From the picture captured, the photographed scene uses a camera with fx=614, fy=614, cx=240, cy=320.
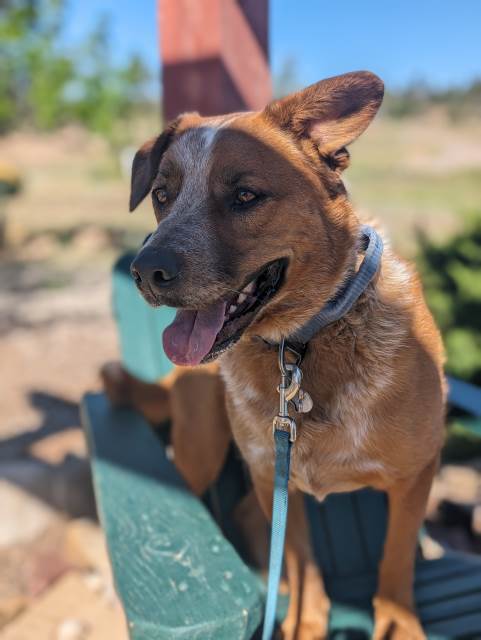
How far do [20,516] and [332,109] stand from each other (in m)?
2.63

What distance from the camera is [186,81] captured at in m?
3.35

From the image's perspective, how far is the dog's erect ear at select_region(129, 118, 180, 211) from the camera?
2.23m

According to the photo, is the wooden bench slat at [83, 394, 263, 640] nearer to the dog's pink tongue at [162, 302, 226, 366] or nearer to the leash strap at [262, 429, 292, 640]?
the leash strap at [262, 429, 292, 640]

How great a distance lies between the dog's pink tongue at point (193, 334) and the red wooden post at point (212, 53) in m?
1.82

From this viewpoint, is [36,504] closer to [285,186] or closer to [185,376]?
[185,376]

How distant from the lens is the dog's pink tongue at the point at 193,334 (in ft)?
5.76

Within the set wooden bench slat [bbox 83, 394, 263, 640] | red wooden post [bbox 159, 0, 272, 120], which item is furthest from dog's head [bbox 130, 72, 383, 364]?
red wooden post [bbox 159, 0, 272, 120]

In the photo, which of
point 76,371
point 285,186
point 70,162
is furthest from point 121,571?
point 70,162

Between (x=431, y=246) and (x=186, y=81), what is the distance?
202 cm

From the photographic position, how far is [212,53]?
10.6 ft

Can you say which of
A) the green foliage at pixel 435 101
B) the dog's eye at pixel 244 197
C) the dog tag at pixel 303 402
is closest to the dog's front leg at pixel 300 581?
the dog tag at pixel 303 402

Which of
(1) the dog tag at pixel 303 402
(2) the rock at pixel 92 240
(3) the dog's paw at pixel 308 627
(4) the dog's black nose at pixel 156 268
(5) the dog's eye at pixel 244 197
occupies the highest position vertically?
(5) the dog's eye at pixel 244 197

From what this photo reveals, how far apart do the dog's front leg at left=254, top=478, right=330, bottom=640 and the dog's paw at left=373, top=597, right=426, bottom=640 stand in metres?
0.18

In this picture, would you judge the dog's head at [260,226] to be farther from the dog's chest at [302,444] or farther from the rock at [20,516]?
the rock at [20,516]
